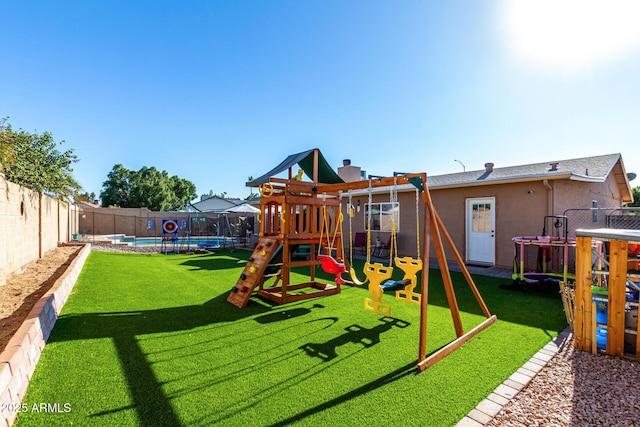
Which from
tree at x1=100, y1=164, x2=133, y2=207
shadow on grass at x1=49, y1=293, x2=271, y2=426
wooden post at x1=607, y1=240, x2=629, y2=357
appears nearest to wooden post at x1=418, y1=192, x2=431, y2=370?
wooden post at x1=607, y1=240, x2=629, y2=357

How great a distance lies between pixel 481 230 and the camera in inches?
357

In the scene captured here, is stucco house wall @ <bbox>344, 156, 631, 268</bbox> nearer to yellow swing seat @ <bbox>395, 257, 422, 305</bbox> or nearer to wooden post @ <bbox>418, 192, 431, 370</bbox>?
yellow swing seat @ <bbox>395, 257, 422, 305</bbox>

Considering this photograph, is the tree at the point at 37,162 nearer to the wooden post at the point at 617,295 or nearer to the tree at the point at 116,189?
the wooden post at the point at 617,295

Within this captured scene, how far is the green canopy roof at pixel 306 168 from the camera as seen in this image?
584 cm

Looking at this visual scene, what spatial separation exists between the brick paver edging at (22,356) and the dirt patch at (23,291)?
0.81ft

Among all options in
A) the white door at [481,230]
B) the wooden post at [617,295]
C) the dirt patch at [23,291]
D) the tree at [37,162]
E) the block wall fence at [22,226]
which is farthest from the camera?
the white door at [481,230]

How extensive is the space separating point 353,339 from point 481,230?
7078mm

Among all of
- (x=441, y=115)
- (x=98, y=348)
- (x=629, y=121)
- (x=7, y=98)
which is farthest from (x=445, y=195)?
(x=7, y=98)

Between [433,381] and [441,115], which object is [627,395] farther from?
[441,115]

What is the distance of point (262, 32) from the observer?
882cm

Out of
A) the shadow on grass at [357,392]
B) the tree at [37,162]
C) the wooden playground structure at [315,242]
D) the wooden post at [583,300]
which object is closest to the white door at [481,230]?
the wooden playground structure at [315,242]

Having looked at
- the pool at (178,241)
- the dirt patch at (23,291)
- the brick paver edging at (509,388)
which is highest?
the dirt patch at (23,291)

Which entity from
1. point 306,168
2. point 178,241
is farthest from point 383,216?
point 178,241

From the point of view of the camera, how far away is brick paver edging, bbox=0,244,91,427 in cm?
204
